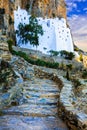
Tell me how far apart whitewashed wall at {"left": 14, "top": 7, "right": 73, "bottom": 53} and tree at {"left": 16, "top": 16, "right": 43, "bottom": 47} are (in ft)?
5.45

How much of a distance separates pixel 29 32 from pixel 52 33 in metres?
7.46

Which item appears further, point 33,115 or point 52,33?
point 52,33

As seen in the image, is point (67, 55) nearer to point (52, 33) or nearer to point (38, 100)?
point (52, 33)

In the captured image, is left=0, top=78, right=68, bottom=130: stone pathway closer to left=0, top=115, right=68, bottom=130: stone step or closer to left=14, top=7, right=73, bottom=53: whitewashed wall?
left=0, top=115, right=68, bottom=130: stone step

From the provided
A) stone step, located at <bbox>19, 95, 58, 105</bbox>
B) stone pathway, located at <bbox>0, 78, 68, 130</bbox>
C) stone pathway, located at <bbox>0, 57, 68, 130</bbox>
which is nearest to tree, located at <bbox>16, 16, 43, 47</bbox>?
stone pathway, located at <bbox>0, 57, 68, 130</bbox>

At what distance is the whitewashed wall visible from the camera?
65550 millimetres

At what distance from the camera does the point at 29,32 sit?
6306 centimetres

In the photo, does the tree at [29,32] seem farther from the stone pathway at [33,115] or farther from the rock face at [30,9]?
the stone pathway at [33,115]

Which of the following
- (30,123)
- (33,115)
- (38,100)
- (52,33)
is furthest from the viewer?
(52,33)

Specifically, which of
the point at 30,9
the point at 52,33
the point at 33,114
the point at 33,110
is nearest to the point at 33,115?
the point at 33,114

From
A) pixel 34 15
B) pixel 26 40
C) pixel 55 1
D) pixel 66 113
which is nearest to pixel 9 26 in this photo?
pixel 26 40

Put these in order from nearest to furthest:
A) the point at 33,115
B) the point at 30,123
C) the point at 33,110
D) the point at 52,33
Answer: the point at 30,123, the point at 33,115, the point at 33,110, the point at 52,33

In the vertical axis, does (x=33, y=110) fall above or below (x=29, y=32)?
below

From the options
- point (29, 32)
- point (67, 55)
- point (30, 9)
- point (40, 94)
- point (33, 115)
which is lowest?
point (67, 55)
